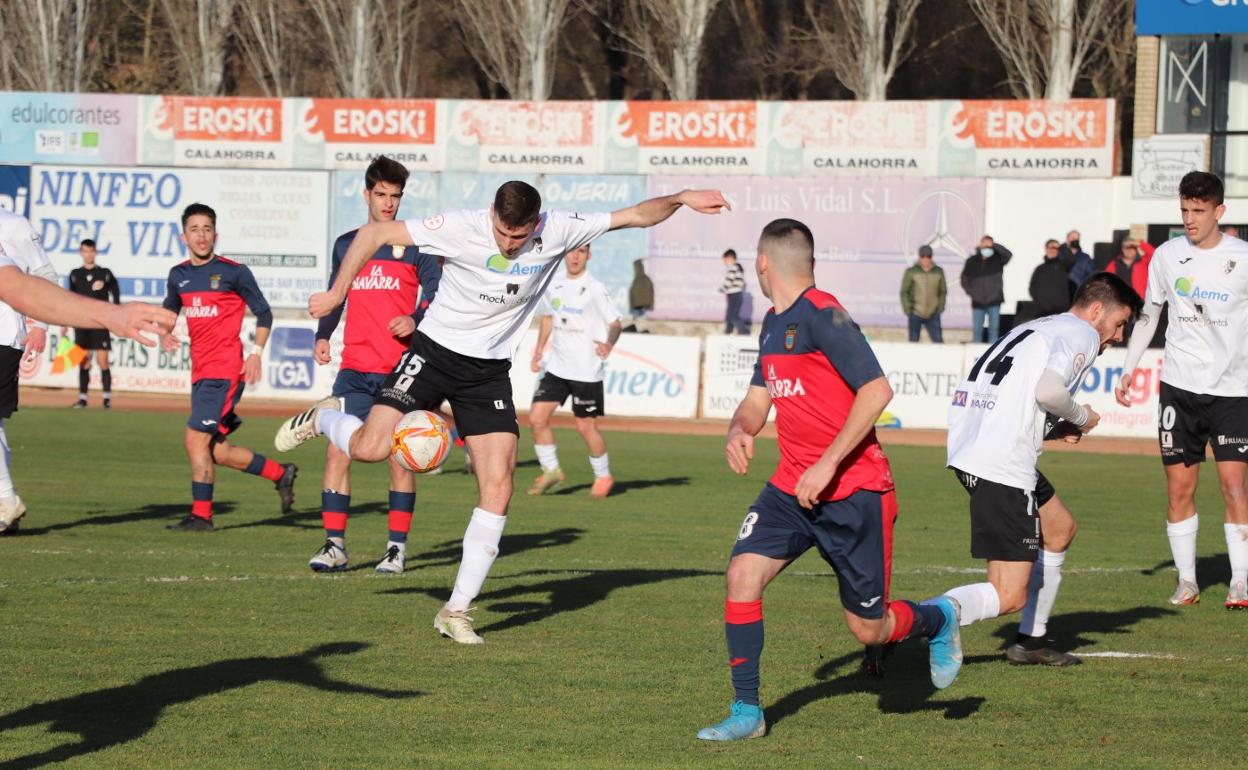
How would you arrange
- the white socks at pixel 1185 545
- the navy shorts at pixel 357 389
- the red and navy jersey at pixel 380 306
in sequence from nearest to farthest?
1. the white socks at pixel 1185 545
2. the navy shorts at pixel 357 389
3. the red and navy jersey at pixel 380 306

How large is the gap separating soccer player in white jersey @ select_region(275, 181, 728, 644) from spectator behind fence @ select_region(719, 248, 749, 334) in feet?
80.1

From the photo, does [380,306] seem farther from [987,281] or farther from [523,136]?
[523,136]

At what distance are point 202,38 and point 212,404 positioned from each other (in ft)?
119

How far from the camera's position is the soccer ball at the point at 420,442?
829cm

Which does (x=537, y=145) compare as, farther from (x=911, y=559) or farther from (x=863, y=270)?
(x=911, y=559)

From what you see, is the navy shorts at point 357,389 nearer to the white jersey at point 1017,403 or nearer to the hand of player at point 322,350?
the hand of player at point 322,350

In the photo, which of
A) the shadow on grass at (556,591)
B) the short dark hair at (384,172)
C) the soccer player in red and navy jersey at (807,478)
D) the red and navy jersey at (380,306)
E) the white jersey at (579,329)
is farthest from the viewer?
the white jersey at (579,329)

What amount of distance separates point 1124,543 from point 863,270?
20631 millimetres

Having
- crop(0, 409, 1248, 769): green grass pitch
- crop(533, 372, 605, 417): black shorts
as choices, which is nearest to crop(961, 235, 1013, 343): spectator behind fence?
crop(533, 372, 605, 417): black shorts

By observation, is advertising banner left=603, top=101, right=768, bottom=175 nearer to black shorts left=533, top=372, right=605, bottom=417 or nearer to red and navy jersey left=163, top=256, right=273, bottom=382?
black shorts left=533, top=372, right=605, bottom=417

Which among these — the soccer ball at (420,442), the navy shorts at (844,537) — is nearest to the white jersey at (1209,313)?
the navy shorts at (844,537)

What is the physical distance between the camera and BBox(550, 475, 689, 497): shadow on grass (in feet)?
55.0

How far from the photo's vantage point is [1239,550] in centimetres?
1001

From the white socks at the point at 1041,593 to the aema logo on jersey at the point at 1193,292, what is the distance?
2.68 metres
